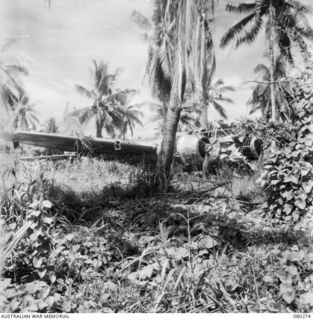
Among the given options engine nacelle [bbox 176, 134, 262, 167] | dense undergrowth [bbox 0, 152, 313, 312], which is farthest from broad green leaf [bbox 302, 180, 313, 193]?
engine nacelle [bbox 176, 134, 262, 167]

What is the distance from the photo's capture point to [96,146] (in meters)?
12.1

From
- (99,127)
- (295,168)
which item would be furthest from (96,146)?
(99,127)

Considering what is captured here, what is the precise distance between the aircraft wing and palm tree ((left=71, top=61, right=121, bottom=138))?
23.0 m

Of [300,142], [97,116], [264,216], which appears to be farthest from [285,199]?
[97,116]

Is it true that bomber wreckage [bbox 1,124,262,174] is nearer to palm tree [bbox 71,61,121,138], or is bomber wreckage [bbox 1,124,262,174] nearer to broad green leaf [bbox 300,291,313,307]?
broad green leaf [bbox 300,291,313,307]

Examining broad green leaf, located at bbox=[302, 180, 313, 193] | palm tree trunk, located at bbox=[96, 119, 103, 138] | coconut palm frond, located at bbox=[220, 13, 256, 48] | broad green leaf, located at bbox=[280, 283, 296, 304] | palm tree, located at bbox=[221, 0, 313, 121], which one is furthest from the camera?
palm tree trunk, located at bbox=[96, 119, 103, 138]

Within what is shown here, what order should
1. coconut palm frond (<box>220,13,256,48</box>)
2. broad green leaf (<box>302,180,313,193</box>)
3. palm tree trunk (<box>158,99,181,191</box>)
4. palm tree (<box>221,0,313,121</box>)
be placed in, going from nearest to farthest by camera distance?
broad green leaf (<box>302,180,313,193</box>) → palm tree trunk (<box>158,99,181,191</box>) → palm tree (<box>221,0,313,121</box>) → coconut palm frond (<box>220,13,256,48</box>)

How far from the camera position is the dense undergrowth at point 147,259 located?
2.80 metres

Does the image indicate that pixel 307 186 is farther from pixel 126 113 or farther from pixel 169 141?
pixel 126 113

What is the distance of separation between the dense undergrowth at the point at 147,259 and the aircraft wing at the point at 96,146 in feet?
21.2

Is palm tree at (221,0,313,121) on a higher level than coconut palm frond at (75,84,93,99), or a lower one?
higher

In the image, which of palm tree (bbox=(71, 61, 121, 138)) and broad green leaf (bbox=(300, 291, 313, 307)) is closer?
broad green leaf (bbox=(300, 291, 313, 307))

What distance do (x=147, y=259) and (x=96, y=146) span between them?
884 centimetres

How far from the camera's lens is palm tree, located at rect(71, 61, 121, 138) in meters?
35.8
